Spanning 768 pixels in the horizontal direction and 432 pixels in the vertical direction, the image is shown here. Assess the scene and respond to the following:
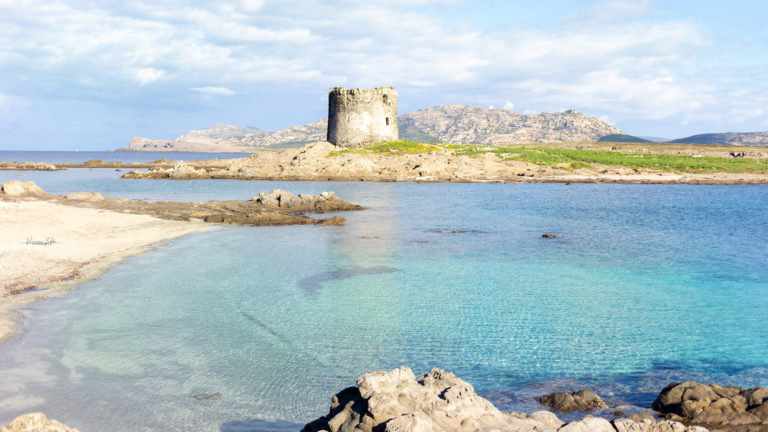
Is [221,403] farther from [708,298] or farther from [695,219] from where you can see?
[695,219]

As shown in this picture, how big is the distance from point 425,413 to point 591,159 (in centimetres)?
6517

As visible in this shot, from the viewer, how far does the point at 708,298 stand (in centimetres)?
1477

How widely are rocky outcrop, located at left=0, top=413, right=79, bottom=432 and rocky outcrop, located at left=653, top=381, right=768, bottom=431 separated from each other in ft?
24.7

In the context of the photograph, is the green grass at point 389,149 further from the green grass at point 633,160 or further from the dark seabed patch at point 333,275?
the dark seabed patch at point 333,275

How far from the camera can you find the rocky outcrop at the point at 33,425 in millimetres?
A: 5238

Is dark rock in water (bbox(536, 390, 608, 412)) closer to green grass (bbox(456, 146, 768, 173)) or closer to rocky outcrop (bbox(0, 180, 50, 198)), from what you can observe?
rocky outcrop (bbox(0, 180, 50, 198))

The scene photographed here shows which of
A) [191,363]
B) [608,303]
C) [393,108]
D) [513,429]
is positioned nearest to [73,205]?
[191,363]

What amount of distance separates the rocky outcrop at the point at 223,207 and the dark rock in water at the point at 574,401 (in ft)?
66.8

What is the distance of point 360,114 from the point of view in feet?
217

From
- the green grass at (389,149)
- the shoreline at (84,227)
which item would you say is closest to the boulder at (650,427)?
the shoreline at (84,227)

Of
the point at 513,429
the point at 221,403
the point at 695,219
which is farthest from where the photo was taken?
the point at 695,219

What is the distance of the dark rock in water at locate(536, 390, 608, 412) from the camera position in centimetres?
784

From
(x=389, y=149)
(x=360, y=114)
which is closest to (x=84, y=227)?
(x=389, y=149)

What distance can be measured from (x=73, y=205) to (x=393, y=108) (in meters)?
46.2
